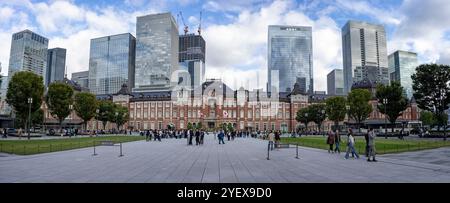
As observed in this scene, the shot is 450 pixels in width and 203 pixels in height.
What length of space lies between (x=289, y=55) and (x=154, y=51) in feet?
237

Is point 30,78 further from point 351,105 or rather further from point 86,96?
point 351,105

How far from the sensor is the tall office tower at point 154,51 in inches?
6373

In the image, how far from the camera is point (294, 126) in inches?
4131

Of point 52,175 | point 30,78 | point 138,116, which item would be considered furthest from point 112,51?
point 52,175

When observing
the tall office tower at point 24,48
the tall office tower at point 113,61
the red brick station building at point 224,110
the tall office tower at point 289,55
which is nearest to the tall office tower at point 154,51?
the tall office tower at point 113,61

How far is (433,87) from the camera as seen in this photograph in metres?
47.2

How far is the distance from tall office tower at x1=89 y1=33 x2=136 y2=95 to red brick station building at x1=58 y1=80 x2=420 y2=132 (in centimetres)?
7106

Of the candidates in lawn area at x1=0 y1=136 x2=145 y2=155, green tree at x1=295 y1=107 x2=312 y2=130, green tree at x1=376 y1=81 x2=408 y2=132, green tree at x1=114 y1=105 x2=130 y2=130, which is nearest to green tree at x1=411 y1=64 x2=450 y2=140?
green tree at x1=376 y1=81 x2=408 y2=132

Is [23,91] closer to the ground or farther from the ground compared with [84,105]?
farther from the ground

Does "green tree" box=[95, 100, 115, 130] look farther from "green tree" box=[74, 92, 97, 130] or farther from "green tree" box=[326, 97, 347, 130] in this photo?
"green tree" box=[326, 97, 347, 130]

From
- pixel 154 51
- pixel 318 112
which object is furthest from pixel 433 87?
pixel 154 51

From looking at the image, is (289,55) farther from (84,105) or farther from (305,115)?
(84,105)

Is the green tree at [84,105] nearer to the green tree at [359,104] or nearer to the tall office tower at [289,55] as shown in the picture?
the green tree at [359,104]
